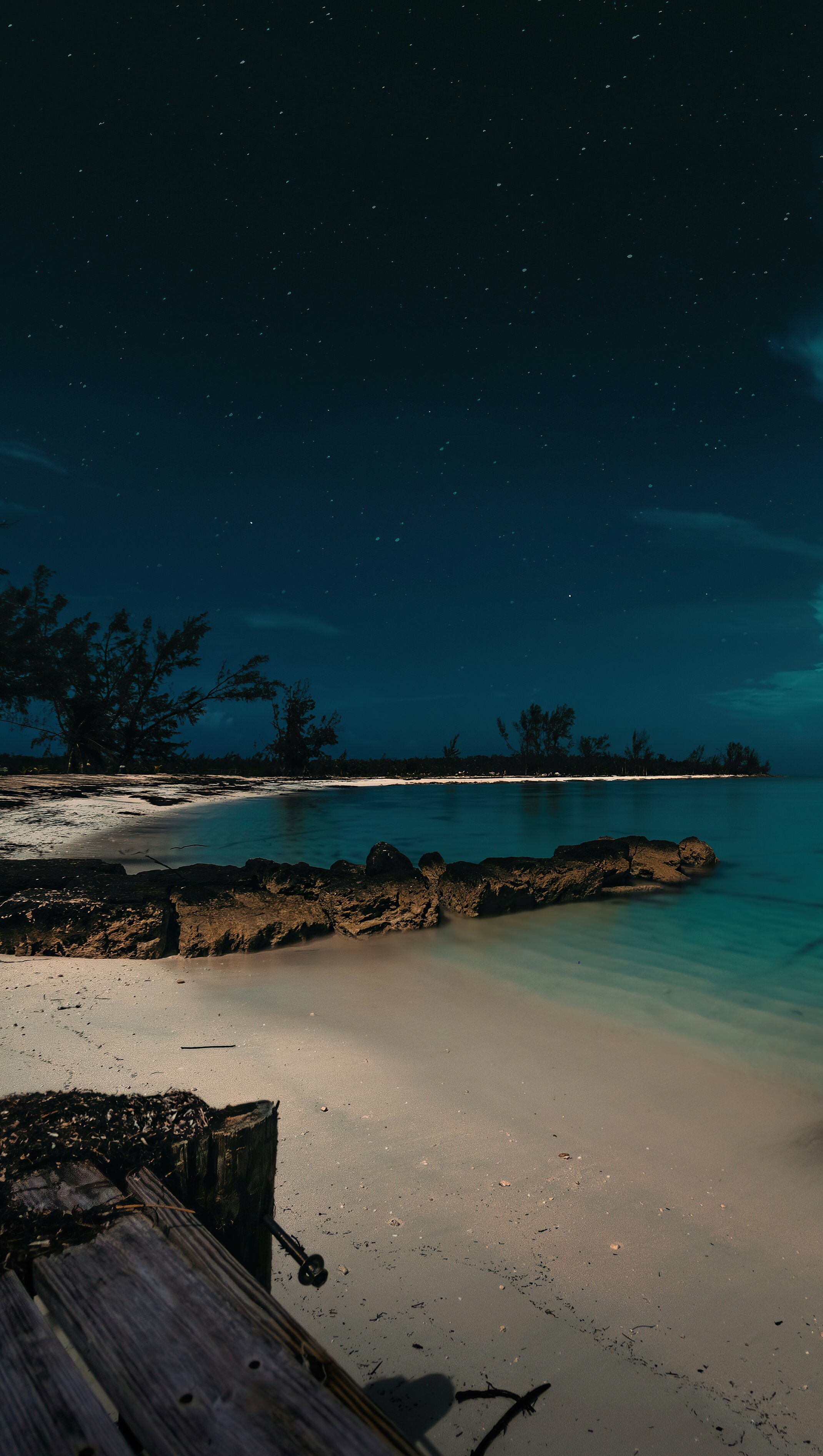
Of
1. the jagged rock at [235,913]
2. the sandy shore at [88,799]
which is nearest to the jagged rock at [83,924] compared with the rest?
the jagged rock at [235,913]

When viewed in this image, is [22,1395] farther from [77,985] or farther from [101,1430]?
[77,985]

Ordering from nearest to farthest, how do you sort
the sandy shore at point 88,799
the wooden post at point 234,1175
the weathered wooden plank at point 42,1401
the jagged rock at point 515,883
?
the weathered wooden plank at point 42,1401, the wooden post at point 234,1175, the jagged rock at point 515,883, the sandy shore at point 88,799

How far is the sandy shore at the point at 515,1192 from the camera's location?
1710mm

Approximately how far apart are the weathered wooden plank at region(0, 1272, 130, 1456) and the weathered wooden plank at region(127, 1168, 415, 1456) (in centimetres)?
26

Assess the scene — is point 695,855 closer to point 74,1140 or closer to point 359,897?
point 359,897

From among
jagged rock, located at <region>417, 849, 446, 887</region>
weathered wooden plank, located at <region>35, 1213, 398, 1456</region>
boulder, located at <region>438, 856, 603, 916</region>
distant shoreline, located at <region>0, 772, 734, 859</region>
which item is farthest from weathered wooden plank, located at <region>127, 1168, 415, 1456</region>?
distant shoreline, located at <region>0, 772, 734, 859</region>

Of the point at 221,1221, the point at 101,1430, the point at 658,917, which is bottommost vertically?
the point at 658,917

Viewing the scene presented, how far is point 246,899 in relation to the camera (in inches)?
213

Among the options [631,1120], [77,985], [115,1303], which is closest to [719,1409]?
[631,1120]

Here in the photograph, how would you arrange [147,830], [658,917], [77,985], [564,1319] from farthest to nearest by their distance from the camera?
[147,830], [658,917], [77,985], [564,1319]

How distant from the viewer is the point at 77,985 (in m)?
4.22

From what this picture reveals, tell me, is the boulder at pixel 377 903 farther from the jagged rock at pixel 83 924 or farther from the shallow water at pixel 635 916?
the jagged rock at pixel 83 924

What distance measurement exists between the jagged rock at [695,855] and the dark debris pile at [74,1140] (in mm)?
10001

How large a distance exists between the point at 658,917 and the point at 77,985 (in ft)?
19.6
